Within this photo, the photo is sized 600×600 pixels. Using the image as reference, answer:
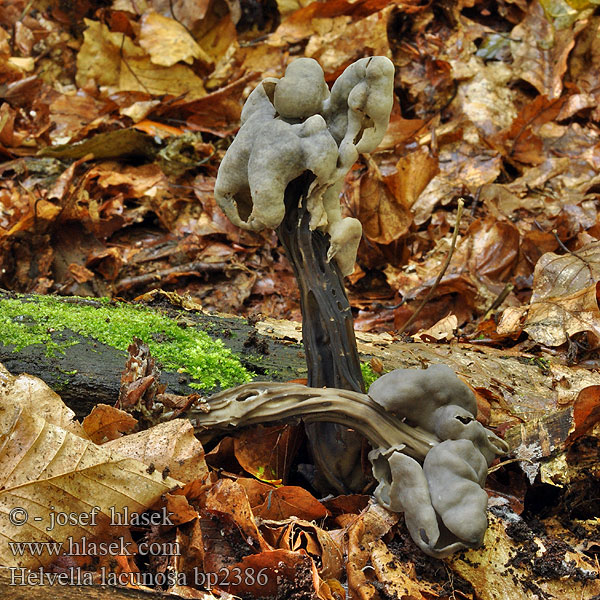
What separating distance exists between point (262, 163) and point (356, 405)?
75 cm

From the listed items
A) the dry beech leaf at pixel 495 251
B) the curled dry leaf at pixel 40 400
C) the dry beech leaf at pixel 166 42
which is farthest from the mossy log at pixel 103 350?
the dry beech leaf at pixel 166 42

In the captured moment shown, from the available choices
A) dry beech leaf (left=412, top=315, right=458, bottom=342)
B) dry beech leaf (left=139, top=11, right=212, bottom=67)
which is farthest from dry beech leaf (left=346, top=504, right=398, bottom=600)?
dry beech leaf (left=139, top=11, right=212, bottom=67)

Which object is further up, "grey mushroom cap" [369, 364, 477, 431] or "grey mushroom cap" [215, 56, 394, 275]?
"grey mushroom cap" [215, 56, 394, 275]

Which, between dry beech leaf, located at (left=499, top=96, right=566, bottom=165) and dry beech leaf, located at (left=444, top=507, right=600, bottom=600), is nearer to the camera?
dry beech leaf, located at (left=444, top=507, right=600, bottom=600)

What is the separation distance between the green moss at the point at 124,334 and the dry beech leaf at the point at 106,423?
0.33 m

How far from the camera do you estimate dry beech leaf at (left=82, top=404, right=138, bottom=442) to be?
5.68 feet

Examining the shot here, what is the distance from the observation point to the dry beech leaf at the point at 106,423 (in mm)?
1732

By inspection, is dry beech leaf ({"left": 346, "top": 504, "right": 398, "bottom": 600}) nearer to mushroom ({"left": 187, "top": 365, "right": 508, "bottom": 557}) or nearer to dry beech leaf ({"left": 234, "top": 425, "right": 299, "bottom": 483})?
mushroom ({"left": 187, "top": 365, "right": 508, "bottom": 557})

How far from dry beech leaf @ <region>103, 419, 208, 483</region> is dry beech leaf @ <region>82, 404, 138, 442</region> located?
77 millimetres

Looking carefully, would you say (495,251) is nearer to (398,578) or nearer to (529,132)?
(529,132)

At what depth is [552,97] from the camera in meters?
4.90

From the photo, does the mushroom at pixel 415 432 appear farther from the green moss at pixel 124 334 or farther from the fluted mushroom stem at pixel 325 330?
the green moss at pixel 124 334

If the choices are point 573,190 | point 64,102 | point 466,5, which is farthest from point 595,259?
point 64,102

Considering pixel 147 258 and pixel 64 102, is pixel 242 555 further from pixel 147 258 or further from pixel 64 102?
pixel 64 102
